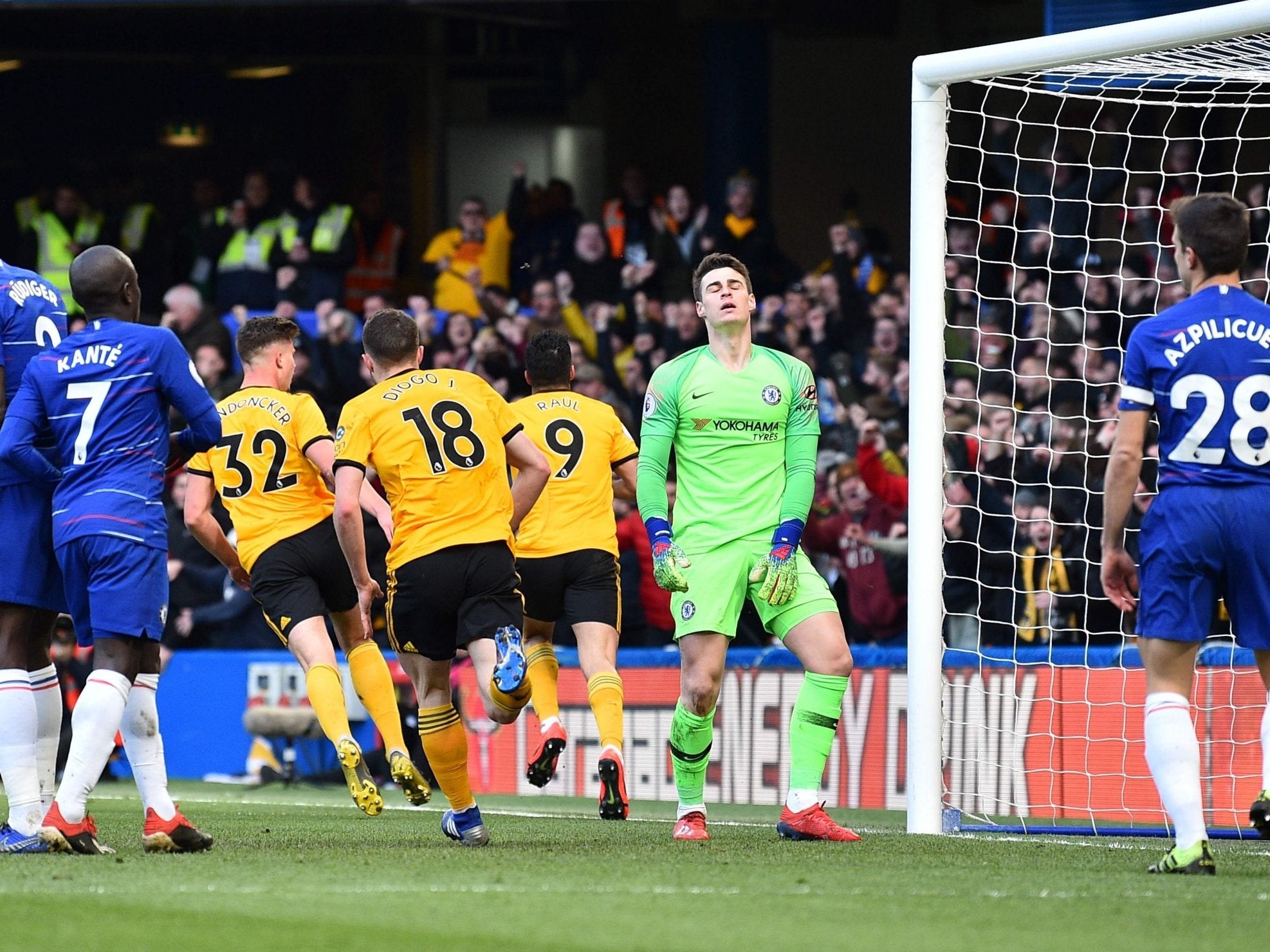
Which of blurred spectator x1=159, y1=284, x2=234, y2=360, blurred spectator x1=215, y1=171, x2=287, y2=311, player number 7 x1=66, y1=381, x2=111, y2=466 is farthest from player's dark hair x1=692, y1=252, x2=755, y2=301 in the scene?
blurred spectator x1=215, y1=171, x2=287, y2=311

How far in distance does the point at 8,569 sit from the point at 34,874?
133 centimetres

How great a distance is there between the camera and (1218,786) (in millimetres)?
9281

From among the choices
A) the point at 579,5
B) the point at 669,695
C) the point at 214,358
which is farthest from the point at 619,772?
the point at 579,5

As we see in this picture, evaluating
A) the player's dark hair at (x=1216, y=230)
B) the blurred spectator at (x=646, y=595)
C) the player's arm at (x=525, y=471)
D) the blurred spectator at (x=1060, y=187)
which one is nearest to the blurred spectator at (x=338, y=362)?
the blurred spectator at (x=646, y=595)

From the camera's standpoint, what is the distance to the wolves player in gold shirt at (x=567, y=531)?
8.80m

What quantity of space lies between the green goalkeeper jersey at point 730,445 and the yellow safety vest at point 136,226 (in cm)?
1194

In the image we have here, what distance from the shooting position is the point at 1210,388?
19.8ft

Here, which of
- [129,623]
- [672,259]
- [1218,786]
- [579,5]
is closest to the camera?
[129,623]

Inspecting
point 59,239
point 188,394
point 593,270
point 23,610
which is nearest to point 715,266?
point 188,394

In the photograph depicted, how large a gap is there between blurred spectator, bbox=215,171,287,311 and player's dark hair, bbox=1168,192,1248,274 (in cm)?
1227

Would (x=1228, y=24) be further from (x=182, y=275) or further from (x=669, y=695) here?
(x=182, y=275)

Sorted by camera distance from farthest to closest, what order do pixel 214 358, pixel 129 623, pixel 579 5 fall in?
pixel 579 5, pixel 214 358, pixel 129 623

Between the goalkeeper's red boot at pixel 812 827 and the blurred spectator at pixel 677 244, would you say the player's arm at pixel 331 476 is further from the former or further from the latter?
the blurred spectator at pixel 677 244

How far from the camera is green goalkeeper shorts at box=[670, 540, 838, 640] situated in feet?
24.3
